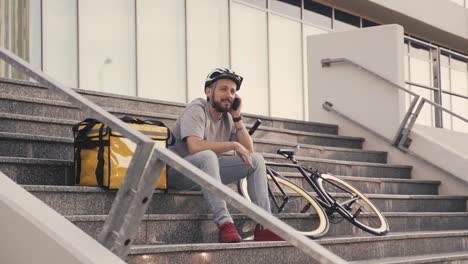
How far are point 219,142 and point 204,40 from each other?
27.1 ft

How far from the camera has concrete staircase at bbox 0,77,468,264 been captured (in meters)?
4.55

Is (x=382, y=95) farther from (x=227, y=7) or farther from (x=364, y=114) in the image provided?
(x=227, y=7)

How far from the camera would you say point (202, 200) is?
17.3ft

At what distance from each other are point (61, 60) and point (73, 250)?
8.17m

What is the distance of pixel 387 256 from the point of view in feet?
19.6

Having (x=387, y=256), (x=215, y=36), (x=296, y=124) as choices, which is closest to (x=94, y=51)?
(x=215, y=36)

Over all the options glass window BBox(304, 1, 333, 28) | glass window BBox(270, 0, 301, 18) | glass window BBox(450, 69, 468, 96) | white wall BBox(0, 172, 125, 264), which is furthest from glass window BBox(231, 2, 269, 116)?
white wall BBox(0, 172, 125, 264)

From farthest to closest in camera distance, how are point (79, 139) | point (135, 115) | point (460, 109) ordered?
point (460, 109) → point (135, 115) → point (79, 139)

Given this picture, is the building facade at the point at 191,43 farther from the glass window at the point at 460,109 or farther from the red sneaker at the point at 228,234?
the red sneaker at the point at 228,234

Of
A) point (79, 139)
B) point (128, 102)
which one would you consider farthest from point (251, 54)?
point (79, 139)

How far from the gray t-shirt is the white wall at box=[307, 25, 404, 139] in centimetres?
393

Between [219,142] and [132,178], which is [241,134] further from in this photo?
[132,178]

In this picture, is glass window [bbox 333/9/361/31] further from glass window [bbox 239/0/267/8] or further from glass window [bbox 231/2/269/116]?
glass window [bbox 231/2/269/116]

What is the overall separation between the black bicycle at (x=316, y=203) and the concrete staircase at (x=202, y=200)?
10 centimetres
